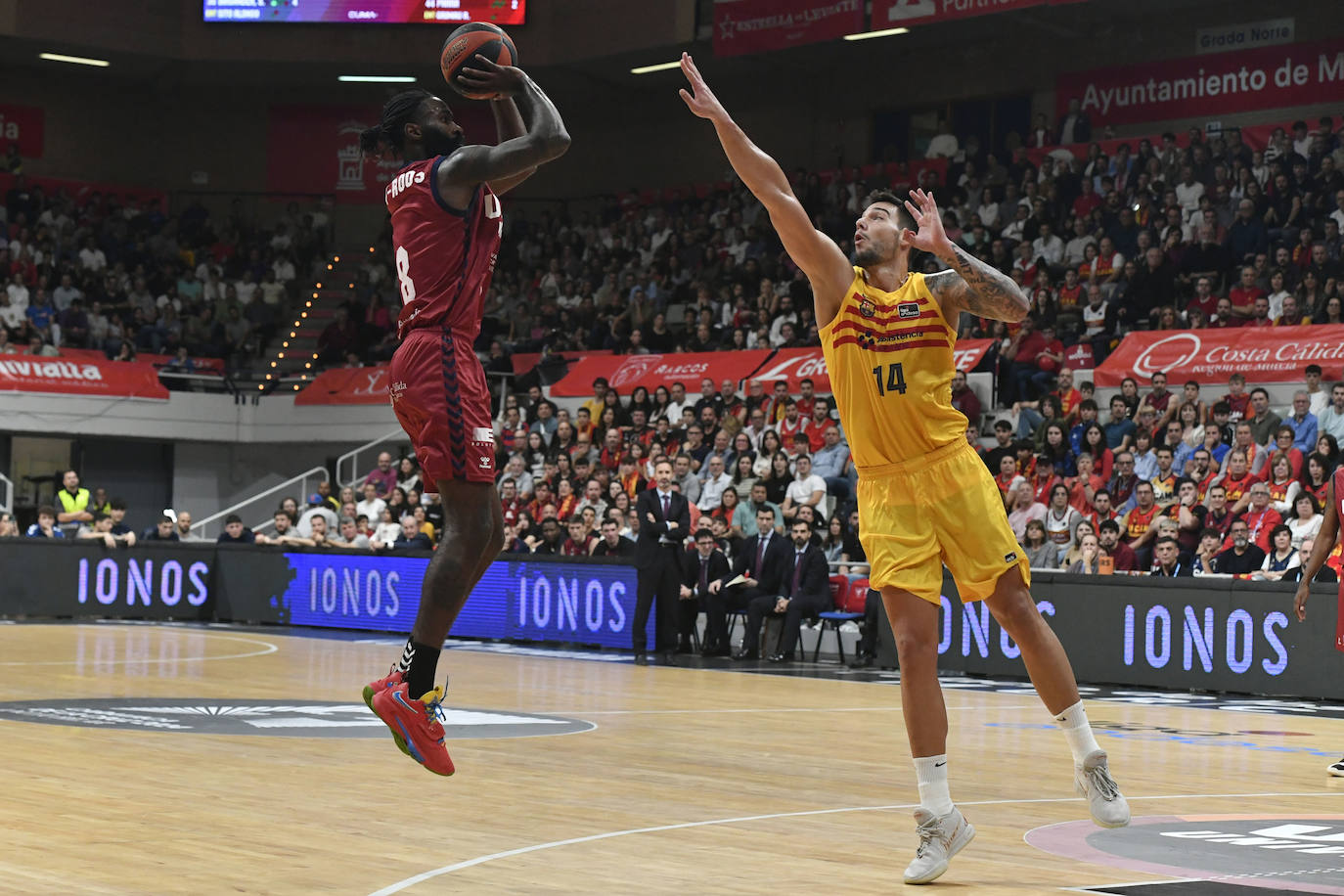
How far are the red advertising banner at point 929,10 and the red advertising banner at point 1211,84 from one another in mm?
3443

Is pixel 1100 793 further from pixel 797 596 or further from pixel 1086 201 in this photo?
pixel 1086 201

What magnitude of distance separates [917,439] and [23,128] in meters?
32.6

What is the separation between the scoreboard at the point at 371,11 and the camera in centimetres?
3041

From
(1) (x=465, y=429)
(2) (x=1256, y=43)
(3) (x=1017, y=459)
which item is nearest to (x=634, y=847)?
(1) (x=465, y=429)

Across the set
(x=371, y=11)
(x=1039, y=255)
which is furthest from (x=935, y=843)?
(x=371, y=11)

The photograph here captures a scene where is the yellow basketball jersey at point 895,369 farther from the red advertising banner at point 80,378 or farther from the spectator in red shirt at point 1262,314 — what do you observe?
the red advertising banner at point 80,378

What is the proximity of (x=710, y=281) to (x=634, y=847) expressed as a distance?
866 inches

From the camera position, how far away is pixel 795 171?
1200 inches

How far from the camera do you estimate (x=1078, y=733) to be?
19.7 ft

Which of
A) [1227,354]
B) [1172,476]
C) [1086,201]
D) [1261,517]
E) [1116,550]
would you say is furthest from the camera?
[1086,201]

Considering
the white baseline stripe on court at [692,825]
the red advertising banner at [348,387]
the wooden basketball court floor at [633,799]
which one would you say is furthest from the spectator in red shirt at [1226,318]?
the red advertising banner at [348,387]

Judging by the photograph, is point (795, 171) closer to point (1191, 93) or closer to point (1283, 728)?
point (1191, 93)

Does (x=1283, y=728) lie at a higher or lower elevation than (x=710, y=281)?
lower

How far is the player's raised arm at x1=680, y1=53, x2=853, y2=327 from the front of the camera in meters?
5.75
